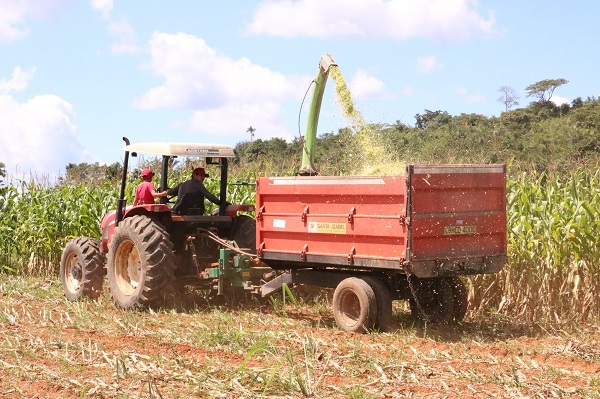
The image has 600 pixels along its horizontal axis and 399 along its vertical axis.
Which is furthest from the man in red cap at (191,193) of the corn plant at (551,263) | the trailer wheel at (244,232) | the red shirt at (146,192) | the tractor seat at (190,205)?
the corn plant at (551,263)

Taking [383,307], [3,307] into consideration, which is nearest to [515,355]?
[383,307]

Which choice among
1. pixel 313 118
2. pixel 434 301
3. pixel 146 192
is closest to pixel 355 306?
pixel 434 301

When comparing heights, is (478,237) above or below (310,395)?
above

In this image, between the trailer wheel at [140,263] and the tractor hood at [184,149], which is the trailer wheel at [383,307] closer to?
the trailer wheel at [140,263]

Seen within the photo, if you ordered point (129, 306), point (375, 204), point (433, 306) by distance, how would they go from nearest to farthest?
1. point (375, 204)
2. point (433, 306)
3. point (129, 306)

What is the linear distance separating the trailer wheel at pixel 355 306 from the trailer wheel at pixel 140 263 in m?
2.33

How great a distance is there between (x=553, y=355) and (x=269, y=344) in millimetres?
2754

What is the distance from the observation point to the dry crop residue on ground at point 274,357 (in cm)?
642

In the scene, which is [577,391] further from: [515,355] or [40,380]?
[40,380]

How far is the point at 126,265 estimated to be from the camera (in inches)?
449

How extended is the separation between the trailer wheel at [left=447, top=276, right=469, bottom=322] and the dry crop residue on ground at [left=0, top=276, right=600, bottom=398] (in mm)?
198

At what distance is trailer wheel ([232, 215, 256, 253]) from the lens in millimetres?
11109

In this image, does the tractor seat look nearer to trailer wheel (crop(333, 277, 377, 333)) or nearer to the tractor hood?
the tractor hood

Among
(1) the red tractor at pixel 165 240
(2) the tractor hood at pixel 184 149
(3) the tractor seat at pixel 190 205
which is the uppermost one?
(2) the tractor hood at pixel 184 149
